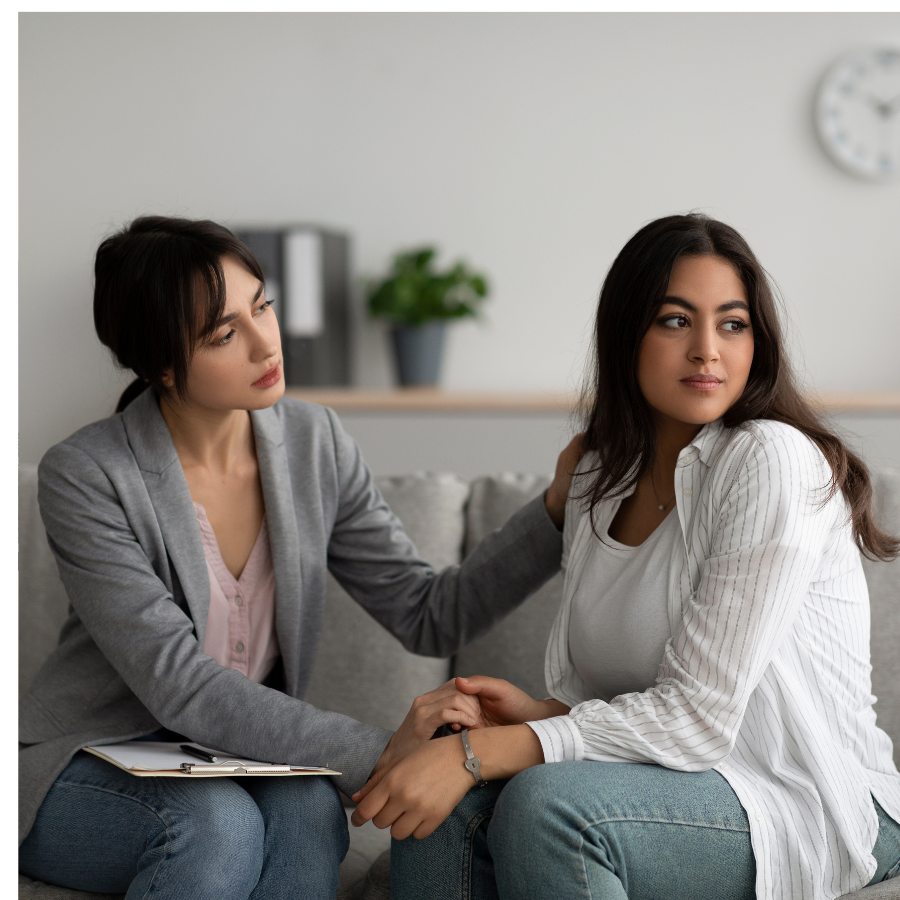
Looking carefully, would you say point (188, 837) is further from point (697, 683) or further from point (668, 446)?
point (668, 446)

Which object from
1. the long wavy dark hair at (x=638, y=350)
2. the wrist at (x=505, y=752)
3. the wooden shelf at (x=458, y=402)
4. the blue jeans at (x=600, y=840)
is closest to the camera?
the blue jeans at (x=600, y=840)

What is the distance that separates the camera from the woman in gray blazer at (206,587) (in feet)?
3.78

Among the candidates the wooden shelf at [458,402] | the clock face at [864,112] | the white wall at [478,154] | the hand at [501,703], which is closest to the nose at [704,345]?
the hand at [501,703]

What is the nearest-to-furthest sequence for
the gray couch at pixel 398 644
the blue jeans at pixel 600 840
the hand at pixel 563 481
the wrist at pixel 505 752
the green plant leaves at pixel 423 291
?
the blue jeans at pixel 600 840 < the wrist at pixel 505 752 < the hand at pixel 563 481 < the gray couch at pixel 398 644 < the green plant leaves at pixel 423 291

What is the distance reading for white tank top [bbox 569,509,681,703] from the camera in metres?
1.15

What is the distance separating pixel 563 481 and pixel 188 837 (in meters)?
0.68

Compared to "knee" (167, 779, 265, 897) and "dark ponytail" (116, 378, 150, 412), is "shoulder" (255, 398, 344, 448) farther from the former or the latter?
"knee" (167, 779, 265, 897)

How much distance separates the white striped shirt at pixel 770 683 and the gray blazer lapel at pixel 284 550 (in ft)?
1.46

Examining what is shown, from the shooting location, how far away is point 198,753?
3.80ft

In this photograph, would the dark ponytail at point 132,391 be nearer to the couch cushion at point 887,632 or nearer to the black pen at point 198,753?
the black pen at point 198,753

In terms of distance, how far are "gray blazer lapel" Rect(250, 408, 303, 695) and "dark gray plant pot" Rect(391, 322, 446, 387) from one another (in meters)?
1.56

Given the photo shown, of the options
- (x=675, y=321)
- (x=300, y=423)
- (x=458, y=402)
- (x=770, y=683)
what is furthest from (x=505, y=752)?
(x=458, y=402)

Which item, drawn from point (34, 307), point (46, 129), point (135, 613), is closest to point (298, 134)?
point (46, 129)

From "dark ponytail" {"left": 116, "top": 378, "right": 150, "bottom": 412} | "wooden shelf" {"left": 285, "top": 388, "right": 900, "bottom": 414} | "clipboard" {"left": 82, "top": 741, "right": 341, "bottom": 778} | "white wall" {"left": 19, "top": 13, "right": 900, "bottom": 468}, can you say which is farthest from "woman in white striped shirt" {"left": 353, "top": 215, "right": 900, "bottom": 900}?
"white wall" {"left": 19, "top": 13, "right": 900, "bottom": 468}
